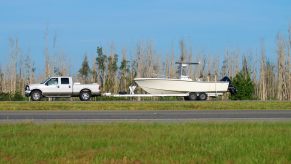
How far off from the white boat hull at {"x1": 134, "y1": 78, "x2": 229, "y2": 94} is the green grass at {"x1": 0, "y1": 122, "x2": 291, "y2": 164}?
24132 mm

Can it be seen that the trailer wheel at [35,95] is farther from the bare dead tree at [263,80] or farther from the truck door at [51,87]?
the bare dead tree at [263,80]

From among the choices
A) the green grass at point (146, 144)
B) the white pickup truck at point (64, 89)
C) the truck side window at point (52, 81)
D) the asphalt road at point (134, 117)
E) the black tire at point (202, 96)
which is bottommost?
the green grass at point (146, 144)

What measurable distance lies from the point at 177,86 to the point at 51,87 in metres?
9.32

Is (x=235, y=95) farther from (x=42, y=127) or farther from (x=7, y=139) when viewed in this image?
(x=7, y=139)

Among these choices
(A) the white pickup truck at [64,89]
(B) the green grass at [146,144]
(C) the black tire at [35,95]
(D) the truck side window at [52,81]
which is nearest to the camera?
(B) the green grass at [146,144]

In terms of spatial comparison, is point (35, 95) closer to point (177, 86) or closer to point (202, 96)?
point (177, 86)

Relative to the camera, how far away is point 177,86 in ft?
132

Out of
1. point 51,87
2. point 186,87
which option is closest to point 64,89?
point 51,87

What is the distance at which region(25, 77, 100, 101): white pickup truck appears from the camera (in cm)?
3797

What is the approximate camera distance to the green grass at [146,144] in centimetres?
955

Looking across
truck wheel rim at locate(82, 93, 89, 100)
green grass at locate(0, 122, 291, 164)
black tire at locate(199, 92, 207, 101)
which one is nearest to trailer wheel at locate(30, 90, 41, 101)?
truck wheel rim at locate(82, 93, 89, 100)

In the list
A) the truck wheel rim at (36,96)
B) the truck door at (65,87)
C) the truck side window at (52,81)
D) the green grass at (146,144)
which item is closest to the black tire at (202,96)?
the truck door at (65,87)

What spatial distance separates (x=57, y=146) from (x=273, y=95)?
44.4 metres

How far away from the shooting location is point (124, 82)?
162 feet
